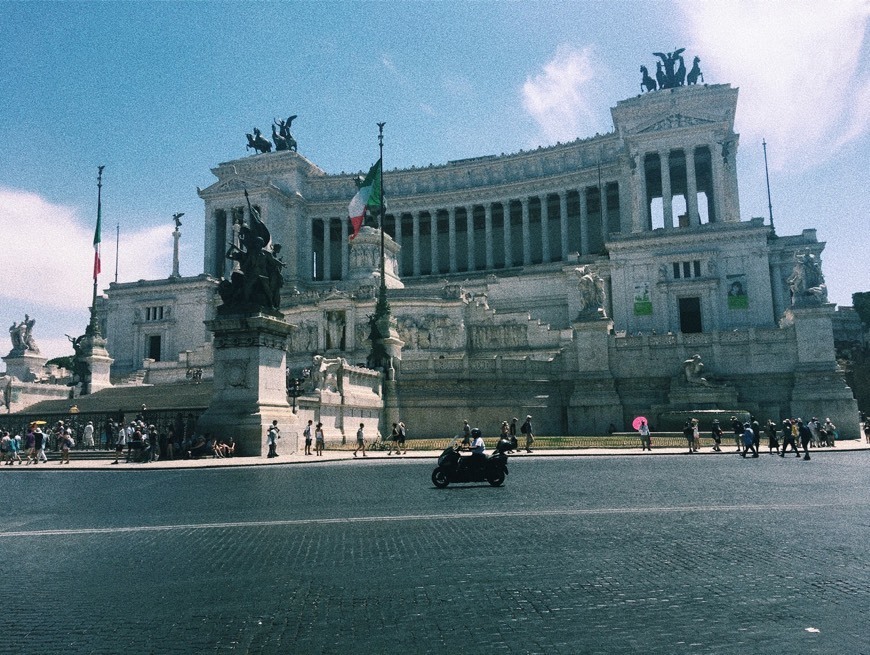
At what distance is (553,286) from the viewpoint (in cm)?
7044

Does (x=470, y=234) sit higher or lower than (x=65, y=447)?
higher

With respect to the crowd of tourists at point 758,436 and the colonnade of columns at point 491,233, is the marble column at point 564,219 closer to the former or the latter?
the colonnade of columns at point 491,233

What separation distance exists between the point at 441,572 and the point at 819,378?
1572 inches

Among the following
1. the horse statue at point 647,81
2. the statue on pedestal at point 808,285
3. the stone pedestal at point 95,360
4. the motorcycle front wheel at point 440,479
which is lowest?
the motorcycle front wheel at point 440,479

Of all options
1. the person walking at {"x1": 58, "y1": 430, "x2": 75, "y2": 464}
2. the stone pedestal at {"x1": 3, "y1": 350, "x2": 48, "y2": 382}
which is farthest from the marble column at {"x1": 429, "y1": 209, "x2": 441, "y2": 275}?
the person walking at {"x1": 58, "y1": 430, "x2": 75, "y2": 464}

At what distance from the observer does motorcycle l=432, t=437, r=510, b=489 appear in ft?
58.7

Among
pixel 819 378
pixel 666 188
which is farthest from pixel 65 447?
pixel 666 188

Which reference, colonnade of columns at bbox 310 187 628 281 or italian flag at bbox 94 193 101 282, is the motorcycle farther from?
colonnade of columns at bbox 310 187 628 281

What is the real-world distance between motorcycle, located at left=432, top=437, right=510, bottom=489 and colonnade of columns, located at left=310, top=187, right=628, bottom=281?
224ft

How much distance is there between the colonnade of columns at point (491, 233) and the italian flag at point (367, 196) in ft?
131

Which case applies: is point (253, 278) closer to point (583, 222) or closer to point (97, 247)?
point (97, 247)

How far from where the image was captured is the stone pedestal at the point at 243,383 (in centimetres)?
2614

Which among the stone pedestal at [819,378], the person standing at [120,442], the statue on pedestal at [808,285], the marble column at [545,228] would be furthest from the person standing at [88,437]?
the marble column at [545,228]

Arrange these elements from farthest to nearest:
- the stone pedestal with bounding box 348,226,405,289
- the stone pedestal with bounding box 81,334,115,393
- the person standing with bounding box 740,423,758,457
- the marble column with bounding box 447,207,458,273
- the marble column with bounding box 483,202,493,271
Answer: the marble column with bounding box 447,207,458,273, the marble column with bounding box 483,202,493,271, the stone pedestal with bounding box 348,226,405,289, the stone pedestal with bounding box 81,334,115,393, the person standing with bounding box 740,423,758,457
